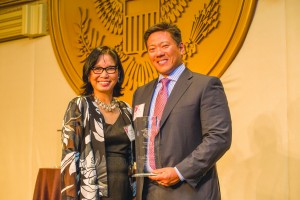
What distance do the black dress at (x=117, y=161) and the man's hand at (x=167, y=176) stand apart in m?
0.30

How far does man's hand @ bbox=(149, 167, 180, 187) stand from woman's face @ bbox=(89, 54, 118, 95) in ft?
1.80

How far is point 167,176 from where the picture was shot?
6.38ft

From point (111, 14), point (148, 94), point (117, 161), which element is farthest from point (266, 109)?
point (111, 14)

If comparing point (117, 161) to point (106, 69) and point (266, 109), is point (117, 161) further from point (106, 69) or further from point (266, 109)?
point (266, 109)

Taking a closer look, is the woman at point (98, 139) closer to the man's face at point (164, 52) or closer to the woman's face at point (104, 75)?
the woman's face at point (104, 75)

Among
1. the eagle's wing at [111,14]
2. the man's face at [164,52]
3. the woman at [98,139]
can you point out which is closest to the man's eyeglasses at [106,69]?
the woman at [98,139]

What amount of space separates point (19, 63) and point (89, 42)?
86 centimetres

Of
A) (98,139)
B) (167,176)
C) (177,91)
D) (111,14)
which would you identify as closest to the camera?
(167,176)

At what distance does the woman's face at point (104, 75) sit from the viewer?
7.61ft

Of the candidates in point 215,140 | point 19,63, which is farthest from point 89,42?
point 215,140

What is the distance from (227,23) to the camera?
10.5 ft

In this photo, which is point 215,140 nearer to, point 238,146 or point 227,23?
point 238,146

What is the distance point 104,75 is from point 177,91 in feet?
1.33

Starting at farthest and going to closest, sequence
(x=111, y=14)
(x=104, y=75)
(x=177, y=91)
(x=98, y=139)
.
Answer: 1. (x=111, y=14)
2. (x=104, y=75)
3. (x=98, y=139)
4. (x=177, y=91)
